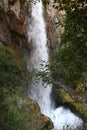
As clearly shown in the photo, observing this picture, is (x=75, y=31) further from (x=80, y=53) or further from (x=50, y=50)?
(x=50, y=50)

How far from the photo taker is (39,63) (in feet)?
69.4

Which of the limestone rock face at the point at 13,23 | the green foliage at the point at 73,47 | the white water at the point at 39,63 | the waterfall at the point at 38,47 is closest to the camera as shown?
the green foliage at the point at 73,47

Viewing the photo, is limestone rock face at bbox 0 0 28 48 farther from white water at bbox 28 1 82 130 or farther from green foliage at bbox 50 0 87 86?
green foliage at bbox 50 0 87 86

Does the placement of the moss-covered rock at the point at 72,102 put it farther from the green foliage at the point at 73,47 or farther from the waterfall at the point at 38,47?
the green foliage at the point at 73,47

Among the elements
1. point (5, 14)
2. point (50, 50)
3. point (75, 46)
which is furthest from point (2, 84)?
point (50, 50)

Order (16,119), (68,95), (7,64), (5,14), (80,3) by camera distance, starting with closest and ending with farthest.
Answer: (80,3) → (16,119) → (7,64) → (5,14) → (68,95)

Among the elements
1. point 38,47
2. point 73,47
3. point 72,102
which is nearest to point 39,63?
point 38,47

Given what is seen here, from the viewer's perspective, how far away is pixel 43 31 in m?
22.2

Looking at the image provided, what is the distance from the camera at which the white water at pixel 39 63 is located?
18.2 metres

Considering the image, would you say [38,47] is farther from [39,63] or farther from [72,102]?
[72,102]

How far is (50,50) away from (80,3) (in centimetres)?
1651

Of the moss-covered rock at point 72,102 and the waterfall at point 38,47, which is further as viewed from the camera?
the waterfall at point 38,47

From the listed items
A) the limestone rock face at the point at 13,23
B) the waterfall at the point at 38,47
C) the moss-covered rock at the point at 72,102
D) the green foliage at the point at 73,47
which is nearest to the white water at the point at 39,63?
the waterfall at the point at 38,47

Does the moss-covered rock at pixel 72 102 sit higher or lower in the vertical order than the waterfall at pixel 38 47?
lower
